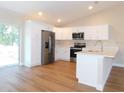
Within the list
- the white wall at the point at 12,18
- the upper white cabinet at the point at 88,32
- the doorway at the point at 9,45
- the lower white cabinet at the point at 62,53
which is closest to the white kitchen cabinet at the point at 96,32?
the upper white cabinet at the point at 88,32

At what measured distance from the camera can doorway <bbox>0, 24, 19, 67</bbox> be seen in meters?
5.09

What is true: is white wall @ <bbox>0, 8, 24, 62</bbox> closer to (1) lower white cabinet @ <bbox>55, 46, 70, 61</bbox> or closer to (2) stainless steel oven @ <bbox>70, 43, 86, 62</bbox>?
(1) lower white cabinet @ <bbox>55, 46, 70, 61</bbox>

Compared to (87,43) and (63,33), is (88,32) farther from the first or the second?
(63,33)

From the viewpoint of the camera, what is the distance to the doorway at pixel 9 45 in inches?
200

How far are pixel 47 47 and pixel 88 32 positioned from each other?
2.26m

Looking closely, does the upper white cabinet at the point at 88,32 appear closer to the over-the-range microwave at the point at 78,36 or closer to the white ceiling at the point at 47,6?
the over-the-range microwave at the point at 78,36

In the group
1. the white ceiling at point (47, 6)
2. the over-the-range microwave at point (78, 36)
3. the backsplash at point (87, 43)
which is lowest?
the backsplash at point (87, 43)

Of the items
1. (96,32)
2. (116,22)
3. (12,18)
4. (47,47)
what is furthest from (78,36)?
(12,18)

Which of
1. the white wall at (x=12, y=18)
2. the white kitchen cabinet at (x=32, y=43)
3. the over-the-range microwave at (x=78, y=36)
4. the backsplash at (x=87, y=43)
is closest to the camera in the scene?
the white wall at (x=12, y=18)

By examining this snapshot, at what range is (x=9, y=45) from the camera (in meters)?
5.41

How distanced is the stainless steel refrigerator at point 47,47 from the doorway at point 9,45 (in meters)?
1.22

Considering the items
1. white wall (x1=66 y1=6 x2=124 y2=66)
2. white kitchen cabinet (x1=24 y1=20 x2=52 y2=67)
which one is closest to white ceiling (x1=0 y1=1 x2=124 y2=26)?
white wall (x1=66 y1=6 x2=124 y2=66)

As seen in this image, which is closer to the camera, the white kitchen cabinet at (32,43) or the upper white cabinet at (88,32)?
the white kitchen cabinet at (32,43)

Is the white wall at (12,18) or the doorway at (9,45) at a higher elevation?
the white wall at (12,18)
